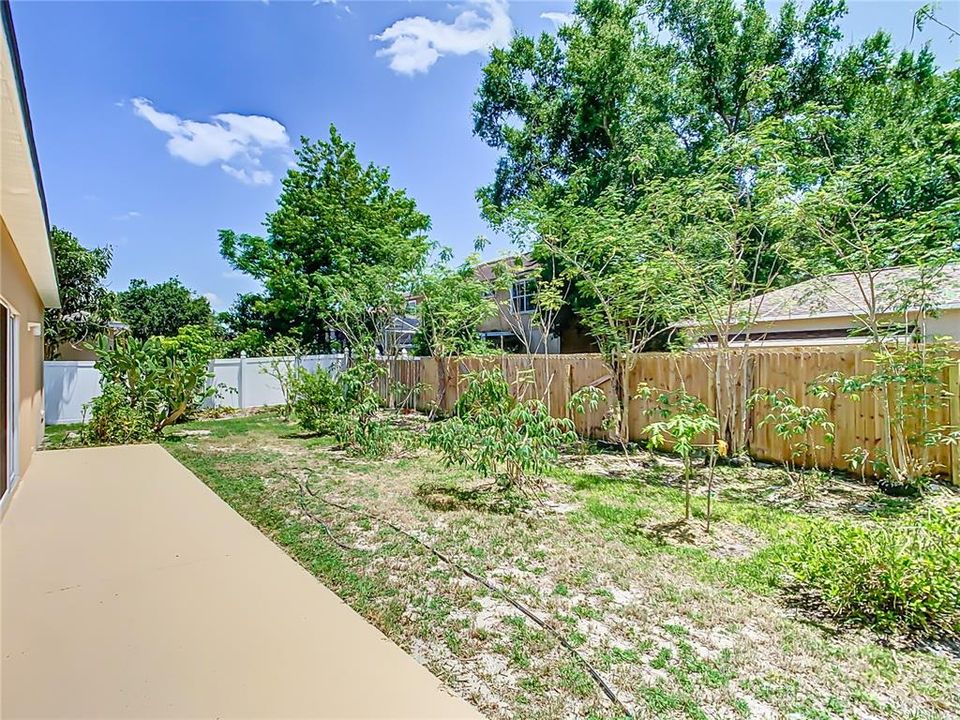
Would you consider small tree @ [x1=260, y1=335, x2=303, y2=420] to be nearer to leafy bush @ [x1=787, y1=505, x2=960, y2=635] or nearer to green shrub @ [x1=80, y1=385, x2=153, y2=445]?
green shrub @ [x1=80, y1=385, x2=153, y2=445]

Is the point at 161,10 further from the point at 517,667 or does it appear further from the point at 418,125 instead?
the point at 517,667

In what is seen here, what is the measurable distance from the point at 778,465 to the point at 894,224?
320 centimetres

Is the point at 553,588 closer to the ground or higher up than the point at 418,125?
closer to the ground

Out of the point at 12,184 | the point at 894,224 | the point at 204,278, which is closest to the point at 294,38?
the point at 12,184

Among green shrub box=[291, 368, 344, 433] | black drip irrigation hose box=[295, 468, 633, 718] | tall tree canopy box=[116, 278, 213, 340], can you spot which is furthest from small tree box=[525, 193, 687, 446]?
tall tree canopy box=[116, 278, 213, 340]

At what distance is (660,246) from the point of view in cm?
726

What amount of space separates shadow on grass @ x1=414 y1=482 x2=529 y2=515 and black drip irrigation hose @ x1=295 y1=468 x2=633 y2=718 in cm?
74

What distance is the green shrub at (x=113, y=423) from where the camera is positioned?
9836 mm

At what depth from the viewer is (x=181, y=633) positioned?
3.03 metres

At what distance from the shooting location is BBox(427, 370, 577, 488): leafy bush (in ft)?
17.7

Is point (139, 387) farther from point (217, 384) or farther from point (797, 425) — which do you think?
point (797, 425)

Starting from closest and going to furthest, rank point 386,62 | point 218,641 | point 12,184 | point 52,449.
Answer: point 218,641, point 12,184, point 52,449, point 386,62

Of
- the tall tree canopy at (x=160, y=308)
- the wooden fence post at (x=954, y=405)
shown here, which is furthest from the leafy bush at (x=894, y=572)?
the tall tree canopy at (x=160, y=308)

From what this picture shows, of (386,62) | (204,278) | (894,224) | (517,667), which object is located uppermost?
(386,62)
